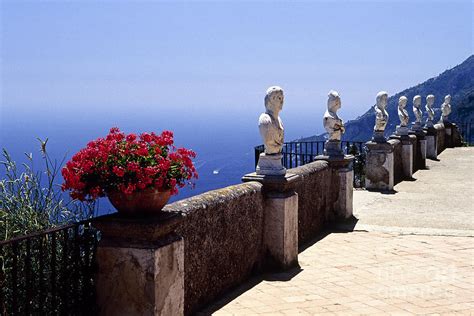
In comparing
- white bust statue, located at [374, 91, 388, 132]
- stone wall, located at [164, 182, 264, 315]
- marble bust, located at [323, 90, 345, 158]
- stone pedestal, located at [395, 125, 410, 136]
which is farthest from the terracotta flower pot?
stone pedestal, located at [395, 125, 410, 136]

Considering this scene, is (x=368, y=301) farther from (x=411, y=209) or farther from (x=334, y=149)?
(x=411, y=209)

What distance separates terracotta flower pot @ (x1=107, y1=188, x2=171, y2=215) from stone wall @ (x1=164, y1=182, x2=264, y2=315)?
22.6 inches

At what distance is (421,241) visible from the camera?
29.6 ft

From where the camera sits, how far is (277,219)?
744 centimetres

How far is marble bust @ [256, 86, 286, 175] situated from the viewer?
7.33 meters

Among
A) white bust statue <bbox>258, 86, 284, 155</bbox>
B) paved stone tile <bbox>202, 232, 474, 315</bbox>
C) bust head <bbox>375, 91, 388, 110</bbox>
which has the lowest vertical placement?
paved stone tile <bbox>202, 232, 474, 315</bbox>

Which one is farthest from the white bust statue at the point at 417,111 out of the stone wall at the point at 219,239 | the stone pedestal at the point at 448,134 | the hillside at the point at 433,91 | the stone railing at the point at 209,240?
the hillside at the point at 433,91

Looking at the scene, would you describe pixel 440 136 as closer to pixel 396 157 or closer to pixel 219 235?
pixel 396 157

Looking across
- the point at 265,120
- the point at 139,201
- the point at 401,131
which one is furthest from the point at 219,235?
the point at 401,131

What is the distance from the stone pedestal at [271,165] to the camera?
7.48 metres

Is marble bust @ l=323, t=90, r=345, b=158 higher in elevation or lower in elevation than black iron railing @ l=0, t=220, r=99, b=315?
higher

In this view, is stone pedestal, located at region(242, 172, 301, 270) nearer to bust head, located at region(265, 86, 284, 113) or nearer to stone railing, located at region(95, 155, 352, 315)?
stone railing, located at region(95, 155, 352, 315)

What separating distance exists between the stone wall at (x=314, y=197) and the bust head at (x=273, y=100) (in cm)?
123

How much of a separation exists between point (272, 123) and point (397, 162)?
28.6ft
